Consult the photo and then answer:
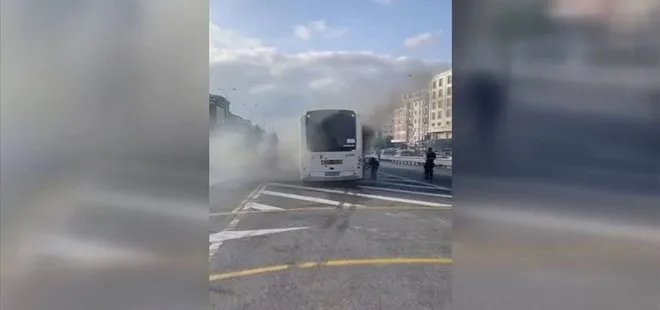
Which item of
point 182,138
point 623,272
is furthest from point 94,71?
point 623,272

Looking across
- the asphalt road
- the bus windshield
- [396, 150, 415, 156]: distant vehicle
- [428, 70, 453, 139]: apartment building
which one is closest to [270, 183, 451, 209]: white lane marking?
the asphalt road

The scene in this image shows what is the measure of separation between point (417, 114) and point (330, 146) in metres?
0.94

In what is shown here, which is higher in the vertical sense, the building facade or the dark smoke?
the building facade

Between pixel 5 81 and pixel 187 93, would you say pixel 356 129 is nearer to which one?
pixel 187 93

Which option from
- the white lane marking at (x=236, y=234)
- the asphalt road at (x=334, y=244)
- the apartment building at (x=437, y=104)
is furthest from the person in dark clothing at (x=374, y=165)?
the apartment building at (x=437, y=104)

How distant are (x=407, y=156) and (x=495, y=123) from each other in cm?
146

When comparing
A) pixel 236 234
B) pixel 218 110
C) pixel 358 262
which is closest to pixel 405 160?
pixel 358 262

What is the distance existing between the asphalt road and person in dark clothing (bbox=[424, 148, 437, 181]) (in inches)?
2.3

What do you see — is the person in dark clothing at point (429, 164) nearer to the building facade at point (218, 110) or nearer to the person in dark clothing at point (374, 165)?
the person in dark clothing at point (374, 165)

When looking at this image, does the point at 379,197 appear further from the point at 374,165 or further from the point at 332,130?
the point at 332,130

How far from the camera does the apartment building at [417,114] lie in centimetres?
186

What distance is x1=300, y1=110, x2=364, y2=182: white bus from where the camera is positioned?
7.79ft

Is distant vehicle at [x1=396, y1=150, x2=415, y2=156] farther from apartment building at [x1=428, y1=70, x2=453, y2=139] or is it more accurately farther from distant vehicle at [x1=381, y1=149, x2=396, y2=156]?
apartment building at [x1=428, y1=70, x2=453, y2=139]

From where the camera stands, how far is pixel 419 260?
2148mm
